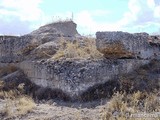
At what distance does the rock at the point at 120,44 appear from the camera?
12672 millimetres

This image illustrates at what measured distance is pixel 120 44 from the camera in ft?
41.7

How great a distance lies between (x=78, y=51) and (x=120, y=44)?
1539mm

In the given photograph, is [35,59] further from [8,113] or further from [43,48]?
[8,113]

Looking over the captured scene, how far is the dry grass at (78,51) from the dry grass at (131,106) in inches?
92.3

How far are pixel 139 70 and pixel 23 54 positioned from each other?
528cm

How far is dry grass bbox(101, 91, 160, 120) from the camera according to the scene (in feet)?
30.6

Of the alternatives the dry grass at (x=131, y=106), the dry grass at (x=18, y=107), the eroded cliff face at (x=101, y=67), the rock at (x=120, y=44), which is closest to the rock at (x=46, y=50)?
the eroded cliff face at (x=101, y=67)

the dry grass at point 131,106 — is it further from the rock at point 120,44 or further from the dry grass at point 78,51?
the dry grass at point 78,51

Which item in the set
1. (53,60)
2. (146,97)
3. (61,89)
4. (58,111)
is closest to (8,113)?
(58,111)

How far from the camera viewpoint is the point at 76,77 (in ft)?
38.9

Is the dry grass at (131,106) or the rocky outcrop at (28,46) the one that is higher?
the rocky outcrop at (28,46)

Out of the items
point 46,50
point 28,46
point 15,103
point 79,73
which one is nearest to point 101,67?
point 79,73

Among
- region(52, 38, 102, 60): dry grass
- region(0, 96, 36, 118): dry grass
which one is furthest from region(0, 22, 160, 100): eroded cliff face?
region(0, 96, 36, 118): dry grass

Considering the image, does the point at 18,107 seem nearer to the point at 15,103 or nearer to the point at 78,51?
the point at 15,103
